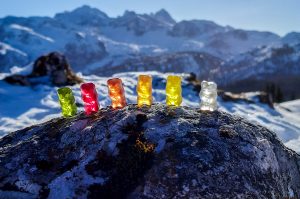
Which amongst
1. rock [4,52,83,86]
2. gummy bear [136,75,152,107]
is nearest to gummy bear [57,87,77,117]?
gummy bear [136,75,152,107]

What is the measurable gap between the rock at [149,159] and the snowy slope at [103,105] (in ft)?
30.4

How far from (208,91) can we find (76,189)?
2.75 metres

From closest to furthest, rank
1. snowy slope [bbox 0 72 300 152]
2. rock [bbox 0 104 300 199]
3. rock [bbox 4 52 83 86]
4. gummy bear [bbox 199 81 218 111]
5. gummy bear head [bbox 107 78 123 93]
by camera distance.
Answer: rock [bbox 0 104 300 199] → gummy bear [bbox 199 81 218 111] → gummy bear head [bbox 107 78 123 93] → snowy slope [bbox 0 72 300 152] → rock [bbox 4 52 83 86]

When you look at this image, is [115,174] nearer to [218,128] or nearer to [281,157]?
[218,128]

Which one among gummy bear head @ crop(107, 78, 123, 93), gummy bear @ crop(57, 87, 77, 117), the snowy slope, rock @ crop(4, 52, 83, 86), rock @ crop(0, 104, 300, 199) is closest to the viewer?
rock @ crop(0, 104, 300, 199)

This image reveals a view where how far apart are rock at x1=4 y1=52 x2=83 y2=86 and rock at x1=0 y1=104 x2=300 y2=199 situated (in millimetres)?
18703

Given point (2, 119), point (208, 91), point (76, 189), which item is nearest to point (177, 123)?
point (208, 91)

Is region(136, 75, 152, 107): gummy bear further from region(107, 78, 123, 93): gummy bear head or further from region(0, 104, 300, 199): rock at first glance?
region(0, 104, 300, 199): rock

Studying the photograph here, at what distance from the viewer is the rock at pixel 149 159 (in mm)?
4934

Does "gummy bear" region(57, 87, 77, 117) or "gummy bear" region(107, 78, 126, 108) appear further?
"gummy bear" region(57, 87, 77, 117)

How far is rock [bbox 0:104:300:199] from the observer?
4.93m

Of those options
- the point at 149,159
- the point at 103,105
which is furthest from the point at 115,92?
the point at 103,105

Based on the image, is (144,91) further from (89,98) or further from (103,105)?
(103,105)

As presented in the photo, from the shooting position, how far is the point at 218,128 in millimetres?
5879
